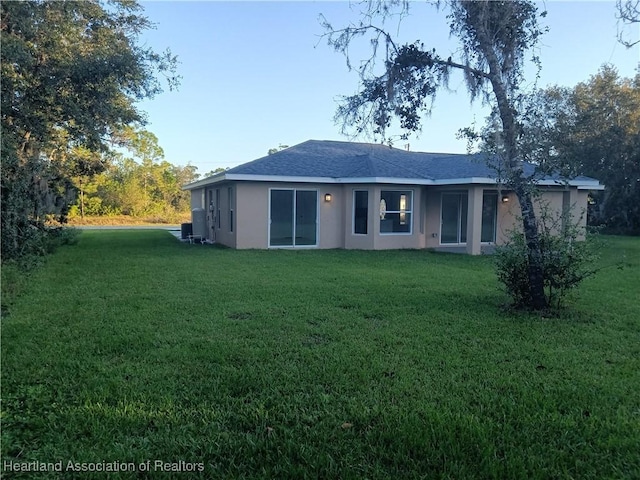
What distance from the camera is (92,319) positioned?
5.85 m

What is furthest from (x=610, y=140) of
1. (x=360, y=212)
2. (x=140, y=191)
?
(x=140, y=191)

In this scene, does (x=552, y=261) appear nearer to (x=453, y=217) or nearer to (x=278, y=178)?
(x=278, y=178)

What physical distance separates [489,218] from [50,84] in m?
13.9

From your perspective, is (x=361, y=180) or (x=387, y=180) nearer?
(x=387, y=180)

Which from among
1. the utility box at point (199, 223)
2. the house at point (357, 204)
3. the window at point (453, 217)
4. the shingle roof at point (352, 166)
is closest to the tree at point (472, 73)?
the shingle roof at point (352, 166)

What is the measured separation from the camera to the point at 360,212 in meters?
15.6

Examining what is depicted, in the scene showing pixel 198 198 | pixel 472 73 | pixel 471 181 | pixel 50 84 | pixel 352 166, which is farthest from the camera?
pixel 198 198

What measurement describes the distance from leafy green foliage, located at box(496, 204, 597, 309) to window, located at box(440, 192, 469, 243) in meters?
9.92

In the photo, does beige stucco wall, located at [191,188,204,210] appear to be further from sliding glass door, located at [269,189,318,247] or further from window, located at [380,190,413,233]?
window, located at [380,190,413,233]

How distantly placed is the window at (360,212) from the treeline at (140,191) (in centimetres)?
2163

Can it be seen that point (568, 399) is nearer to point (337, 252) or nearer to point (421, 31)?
point (421, 31)

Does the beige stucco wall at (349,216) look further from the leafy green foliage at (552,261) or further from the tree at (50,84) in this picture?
the leafy green foliage at (552,261)

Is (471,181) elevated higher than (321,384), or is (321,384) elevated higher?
(471,181)

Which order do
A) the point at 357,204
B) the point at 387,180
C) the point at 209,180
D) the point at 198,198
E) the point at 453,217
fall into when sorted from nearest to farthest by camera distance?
the point at 387,180 < the point at 357,204 < the point at 209,180 < the point at 453,217 < the point at 198,198
